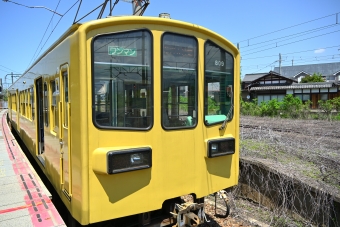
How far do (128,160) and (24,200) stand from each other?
6.14 ft

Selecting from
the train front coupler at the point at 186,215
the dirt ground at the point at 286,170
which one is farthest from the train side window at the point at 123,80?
the dirt ground at the point at 286,170

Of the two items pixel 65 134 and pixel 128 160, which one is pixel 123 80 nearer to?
pixel 128 160

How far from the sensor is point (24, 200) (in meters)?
3.61

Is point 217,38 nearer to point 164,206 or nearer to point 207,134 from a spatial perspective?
point 207,134

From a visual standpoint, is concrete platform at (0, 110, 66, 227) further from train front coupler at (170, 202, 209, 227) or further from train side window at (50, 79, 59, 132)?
train front coupler at (170, 202, 209, 227)

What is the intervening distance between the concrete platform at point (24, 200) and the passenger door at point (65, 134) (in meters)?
0.36

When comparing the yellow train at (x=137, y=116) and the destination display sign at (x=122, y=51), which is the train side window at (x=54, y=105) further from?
the destination display sign at (x=122, y=51)

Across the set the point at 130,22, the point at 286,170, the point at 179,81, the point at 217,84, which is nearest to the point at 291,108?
the point at 286,170

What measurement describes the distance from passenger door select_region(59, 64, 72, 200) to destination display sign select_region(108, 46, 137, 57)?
564 millimetres

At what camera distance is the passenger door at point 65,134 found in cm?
293

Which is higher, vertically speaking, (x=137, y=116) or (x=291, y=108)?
(x=137, y=116)

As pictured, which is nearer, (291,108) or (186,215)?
(186,215)

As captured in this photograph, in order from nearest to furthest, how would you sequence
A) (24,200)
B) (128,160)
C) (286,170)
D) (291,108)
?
(128,160) → (24,200) → (286,170) → (291,108)

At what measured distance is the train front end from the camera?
2635 mm
